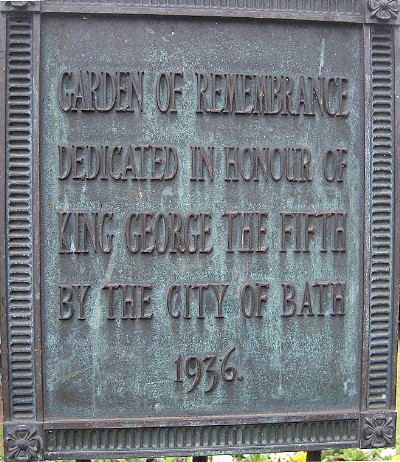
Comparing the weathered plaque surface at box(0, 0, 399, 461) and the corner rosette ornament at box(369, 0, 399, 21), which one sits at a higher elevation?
the corner rosette ornament at box(369, 0, 399, 21)

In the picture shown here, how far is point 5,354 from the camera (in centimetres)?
295

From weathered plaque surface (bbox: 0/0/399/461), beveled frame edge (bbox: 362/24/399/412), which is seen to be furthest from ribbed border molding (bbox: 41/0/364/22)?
beveled frame edge (bbox: 362/24/399/412)

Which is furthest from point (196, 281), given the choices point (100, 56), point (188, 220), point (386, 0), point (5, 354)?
point (386, 0)

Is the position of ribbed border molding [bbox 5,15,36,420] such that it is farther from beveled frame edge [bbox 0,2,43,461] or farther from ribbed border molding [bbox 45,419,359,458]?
ribbed border molding [bbox 45,419,359,458]

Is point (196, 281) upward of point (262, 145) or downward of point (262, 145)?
downward

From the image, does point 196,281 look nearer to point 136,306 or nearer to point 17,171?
point 136,306

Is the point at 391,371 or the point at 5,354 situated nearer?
the point at 5,354

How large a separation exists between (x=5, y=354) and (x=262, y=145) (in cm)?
163

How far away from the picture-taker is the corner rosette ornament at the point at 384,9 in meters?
3.04

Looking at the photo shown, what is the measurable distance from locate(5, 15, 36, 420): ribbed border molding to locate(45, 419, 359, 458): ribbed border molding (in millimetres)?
442

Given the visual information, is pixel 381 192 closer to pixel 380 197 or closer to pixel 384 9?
pixel 380 197

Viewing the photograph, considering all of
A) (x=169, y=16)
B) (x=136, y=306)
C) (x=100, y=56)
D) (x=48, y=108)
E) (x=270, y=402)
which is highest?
(x=169, y=16)

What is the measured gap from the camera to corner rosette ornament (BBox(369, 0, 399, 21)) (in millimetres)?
3045

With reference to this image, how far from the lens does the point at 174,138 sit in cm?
299
